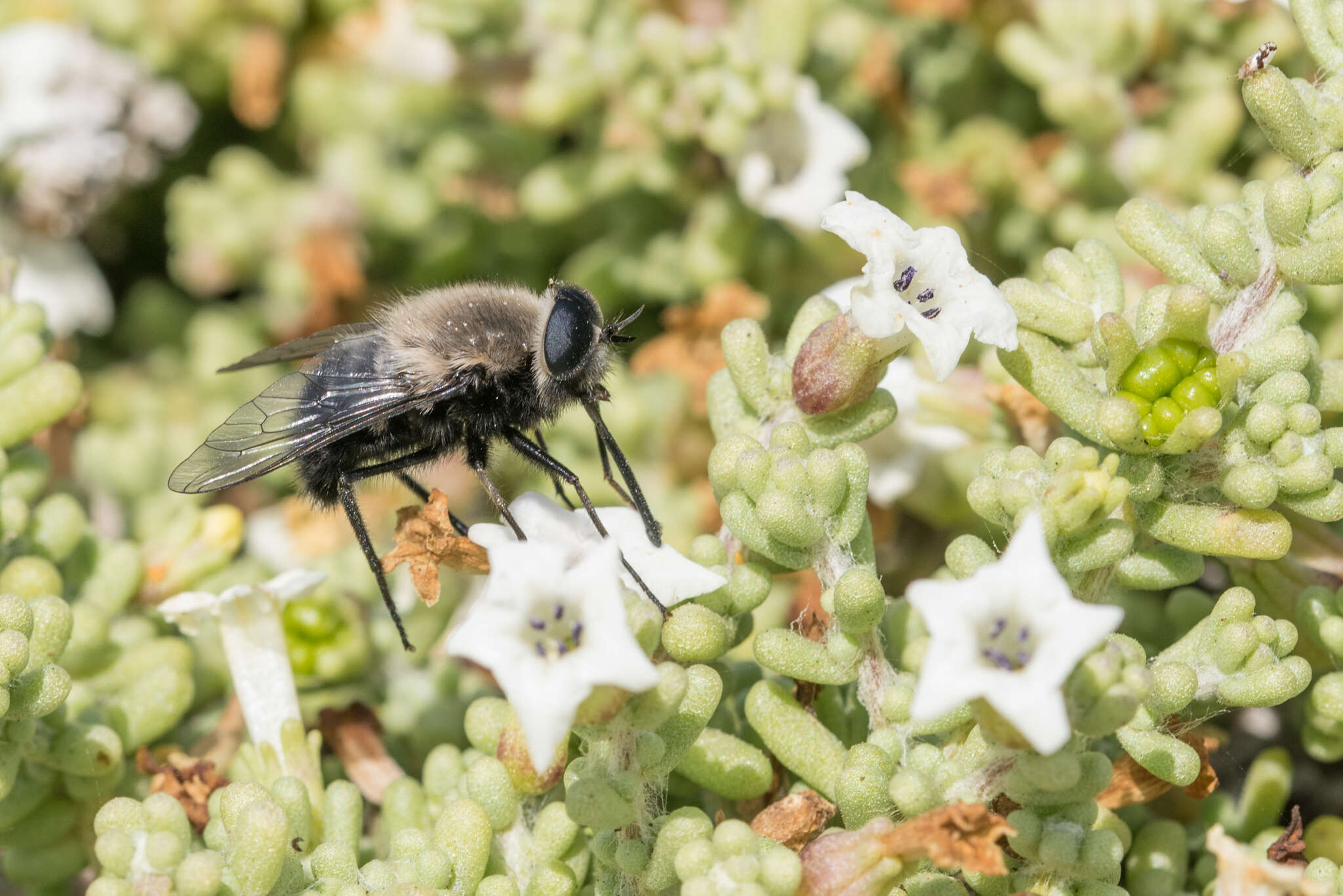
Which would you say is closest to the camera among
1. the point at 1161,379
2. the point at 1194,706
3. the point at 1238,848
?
the point at 1238,848

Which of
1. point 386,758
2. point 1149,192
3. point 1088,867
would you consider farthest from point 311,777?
point 1149,192

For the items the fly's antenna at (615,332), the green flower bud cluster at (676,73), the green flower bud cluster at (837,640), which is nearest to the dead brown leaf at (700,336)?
the green flower bud cluster at (676,73)

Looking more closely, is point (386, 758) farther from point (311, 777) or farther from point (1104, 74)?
point (1104, 74)

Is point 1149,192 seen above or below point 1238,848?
above

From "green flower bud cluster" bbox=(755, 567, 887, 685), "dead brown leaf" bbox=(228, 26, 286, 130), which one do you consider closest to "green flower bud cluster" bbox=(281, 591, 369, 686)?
"green flower bud cluster" bbox=(755, 567, 887, 685)

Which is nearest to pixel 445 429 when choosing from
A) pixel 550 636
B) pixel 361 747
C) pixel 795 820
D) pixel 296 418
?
pixel 296 418

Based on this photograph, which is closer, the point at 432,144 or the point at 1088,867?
the point at 1088,867

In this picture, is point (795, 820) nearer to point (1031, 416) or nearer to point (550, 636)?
point (550, 636)
